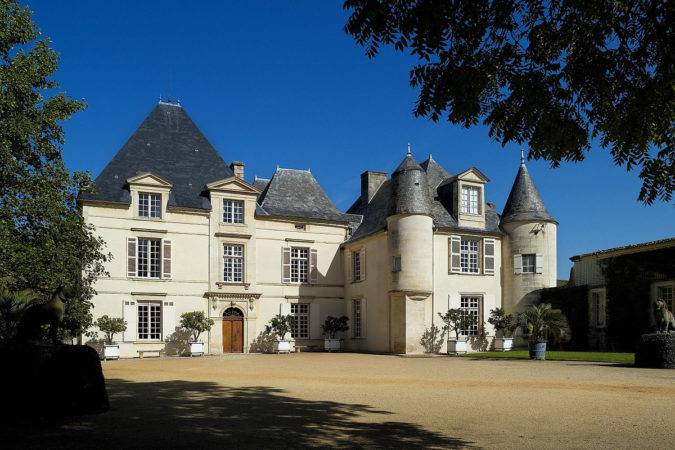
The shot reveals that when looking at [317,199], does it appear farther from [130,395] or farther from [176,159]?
[130,395]

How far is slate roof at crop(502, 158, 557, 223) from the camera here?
2717cm

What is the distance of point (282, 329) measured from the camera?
27031 mm

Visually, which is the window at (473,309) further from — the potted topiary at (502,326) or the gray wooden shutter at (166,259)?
the gray wooden shutter at (166,259)

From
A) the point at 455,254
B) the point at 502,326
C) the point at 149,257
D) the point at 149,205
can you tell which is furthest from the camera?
the point at 455,254

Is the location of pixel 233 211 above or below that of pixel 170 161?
below

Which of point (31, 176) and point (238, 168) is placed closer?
point (31, 176)

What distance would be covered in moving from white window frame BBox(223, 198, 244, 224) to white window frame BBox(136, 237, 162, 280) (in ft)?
9.87

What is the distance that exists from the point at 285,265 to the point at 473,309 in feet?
27.2

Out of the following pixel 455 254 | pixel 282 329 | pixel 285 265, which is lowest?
pixel 282 329

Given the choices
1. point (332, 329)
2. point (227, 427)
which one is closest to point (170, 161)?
point (332, 329)

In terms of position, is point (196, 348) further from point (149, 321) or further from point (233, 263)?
point (233, 263)

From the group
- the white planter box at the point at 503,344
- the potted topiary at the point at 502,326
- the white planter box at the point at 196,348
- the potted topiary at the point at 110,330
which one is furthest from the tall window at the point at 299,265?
the white planter box at the point at 503,344

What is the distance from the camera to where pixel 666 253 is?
846 inches

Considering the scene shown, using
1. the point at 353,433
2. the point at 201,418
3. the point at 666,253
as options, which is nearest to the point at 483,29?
the point at 353,433
